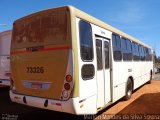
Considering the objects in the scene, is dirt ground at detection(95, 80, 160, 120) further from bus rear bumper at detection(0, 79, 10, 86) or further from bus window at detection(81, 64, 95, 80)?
bus rear bumper at detection(0, 79, 10, 86)

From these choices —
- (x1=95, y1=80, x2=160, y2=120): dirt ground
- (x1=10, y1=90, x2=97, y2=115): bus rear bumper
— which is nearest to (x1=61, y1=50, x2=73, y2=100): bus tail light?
(x1=10, y1=90, x2=97, y2=115): bus rear bumper

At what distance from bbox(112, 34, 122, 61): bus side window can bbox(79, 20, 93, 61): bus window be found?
225cm

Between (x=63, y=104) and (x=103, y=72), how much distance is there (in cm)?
215

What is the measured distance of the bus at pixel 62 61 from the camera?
6113 mm

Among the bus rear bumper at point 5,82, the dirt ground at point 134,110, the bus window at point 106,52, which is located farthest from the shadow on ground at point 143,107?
the bus rear bumper at point 5,82

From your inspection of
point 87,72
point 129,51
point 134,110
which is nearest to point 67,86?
point 87,72

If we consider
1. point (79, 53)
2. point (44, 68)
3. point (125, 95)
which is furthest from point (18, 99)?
point (125, 95)

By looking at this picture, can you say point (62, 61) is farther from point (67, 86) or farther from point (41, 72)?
point (41, 72)

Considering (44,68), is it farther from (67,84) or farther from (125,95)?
(125,95)

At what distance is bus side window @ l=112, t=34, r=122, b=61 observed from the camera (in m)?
8.93

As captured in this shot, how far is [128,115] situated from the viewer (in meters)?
8.28

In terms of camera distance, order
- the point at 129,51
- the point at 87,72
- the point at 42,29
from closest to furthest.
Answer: the point at 87,72 → the point at 42,29 → the point at 129,51

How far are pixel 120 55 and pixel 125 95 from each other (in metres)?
1.92

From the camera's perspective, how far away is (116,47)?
30.2 ft
